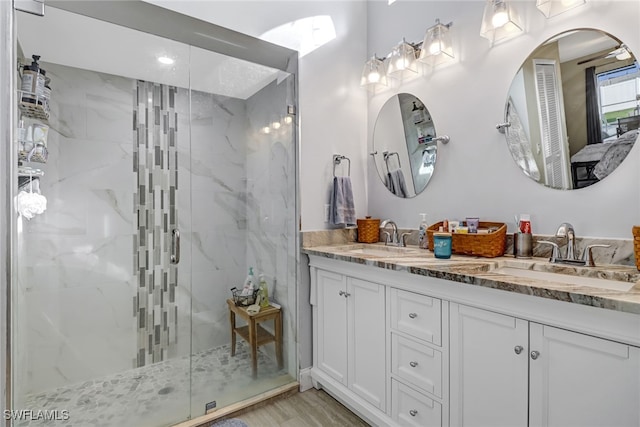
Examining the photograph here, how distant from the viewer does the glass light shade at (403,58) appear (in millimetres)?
2133

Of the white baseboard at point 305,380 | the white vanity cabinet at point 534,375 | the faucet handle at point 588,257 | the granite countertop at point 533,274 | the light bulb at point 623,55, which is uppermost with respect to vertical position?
the light bulb at point 623,55

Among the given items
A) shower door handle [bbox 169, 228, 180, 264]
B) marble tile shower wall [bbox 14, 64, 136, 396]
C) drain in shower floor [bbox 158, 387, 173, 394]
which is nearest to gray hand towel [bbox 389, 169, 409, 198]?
shower door handle [bbox 169, 228, 180, 264]

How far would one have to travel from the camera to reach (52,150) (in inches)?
68.3

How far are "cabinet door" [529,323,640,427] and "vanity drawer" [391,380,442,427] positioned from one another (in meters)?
0.42

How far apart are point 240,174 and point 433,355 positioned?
1.50 m

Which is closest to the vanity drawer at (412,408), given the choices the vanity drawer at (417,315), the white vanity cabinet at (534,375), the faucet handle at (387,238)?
the white vanity cabinet at (534,375)

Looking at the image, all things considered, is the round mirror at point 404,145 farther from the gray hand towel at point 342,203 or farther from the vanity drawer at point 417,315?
the vanity drawer at point 417,315

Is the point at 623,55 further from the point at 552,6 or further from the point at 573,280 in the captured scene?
the point at 573,280

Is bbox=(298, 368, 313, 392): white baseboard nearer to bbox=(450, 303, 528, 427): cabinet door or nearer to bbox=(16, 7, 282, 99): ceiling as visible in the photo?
bbox=(450, 303, 528, 427): cabinet door

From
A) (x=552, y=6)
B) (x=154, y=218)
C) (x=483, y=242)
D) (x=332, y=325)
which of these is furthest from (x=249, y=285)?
(x=552, y=6)

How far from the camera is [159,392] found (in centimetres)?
189

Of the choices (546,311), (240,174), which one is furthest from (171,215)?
(546,311)

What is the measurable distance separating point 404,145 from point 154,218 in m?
1.71

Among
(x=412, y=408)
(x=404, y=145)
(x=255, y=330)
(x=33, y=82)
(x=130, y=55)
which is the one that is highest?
(x=130, y=55)
